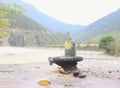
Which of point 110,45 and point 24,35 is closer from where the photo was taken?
point 110,45

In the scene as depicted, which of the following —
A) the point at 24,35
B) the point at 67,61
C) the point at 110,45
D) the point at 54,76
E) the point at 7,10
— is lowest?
the point at 54,76

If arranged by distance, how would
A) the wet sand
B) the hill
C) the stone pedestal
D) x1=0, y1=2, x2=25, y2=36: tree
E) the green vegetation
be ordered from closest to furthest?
the wet sand
x1=0, y1=2, x2=25, y2=36: tree
the stone pedestal
the green vegetation
the hill

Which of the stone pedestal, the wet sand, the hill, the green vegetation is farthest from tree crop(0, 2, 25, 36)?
the hill

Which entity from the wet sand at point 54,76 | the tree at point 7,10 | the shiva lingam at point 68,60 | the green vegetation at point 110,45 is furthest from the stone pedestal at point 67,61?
the green vegetation at point 110,45

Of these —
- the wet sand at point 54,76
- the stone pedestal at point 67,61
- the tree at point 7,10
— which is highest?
the tree at point 7,10

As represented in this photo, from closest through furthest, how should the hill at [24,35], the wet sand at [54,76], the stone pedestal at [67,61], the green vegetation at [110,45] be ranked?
the wet sand at [54,76] → the stone pedestal at [67,61] → the green vegetation at [110,45] → the hill at [24,35]

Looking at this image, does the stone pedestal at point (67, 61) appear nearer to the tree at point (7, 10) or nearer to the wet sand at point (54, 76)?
the wet sand at point (54, 76)

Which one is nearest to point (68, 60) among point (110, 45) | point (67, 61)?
point (67, 61)

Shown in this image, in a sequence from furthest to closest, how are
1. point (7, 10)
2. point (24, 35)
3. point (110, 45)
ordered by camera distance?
1. point (24, 35)
2. point (110, 45)
3. point (7, 10)

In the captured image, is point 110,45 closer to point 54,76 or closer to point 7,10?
point 54,76

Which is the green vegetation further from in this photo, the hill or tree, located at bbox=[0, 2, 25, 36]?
the hill

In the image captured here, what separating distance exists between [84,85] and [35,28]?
163848 mm

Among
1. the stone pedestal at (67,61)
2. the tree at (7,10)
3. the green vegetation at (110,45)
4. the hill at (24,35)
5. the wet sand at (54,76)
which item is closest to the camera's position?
the wet sand at (54,76)

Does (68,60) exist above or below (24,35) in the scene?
below
